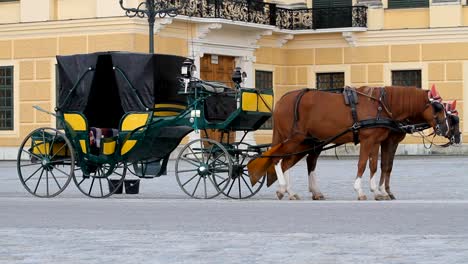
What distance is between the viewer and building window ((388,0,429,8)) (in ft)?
128

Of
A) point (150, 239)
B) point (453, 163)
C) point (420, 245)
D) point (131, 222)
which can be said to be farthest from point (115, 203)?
point (453, 163)

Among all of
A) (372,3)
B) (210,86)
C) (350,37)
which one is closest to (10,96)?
(350,37)

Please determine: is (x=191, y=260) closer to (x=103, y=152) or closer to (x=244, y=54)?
(x=103, y=152)

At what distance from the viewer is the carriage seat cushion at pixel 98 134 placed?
18.8 metres

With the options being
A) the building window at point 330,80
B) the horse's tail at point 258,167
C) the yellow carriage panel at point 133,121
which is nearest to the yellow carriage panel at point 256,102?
the horse's tail at point 258,167

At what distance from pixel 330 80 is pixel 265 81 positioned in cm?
233

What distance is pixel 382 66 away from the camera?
130 feet

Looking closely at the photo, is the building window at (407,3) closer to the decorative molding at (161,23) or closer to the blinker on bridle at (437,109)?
the decorative molding at (161,23)

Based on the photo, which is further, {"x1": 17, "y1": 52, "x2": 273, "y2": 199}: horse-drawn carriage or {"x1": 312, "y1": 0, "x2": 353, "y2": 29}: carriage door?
{"x1": 312, "y1": 0, "x2": 353, "y2": 29}: carriage door

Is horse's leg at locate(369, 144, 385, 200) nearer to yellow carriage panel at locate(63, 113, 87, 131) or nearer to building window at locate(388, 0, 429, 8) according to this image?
yellow carriage panel at locate(63, 113, 87, 131)

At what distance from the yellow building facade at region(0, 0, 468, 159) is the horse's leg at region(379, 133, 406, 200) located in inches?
654

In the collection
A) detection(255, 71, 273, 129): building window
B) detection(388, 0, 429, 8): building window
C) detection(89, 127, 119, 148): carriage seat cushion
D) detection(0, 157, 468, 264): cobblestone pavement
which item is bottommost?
detection(0, 157, 468, 264): cobblestone pavement

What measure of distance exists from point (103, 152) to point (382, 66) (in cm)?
2248

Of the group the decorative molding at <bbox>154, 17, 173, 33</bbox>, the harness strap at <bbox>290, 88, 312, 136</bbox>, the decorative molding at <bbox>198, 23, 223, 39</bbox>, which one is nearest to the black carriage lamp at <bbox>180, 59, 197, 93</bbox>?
the harness strap at <bbox>290, 88, 312, 136</bbox>
